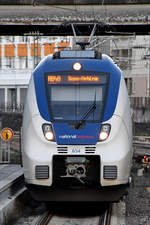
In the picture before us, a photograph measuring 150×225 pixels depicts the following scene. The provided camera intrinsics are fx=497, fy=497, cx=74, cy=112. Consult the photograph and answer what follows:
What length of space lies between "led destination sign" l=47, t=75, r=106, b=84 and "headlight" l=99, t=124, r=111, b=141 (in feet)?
3.78

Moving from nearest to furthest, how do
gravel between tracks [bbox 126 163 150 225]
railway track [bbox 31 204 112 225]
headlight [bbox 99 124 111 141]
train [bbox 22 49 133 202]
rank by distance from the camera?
train [bbox 22 49 133 202], headlight [bbox 99 124 111 141], railway track [bbox 31 204 112 225], gravel between tracks [bbox 126 163 150 225]

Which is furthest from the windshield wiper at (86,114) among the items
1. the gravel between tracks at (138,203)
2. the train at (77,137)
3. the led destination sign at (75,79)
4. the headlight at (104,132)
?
the gravel between tracks at (138,203)

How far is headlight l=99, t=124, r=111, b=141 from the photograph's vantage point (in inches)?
372

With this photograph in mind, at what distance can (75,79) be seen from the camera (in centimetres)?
1034

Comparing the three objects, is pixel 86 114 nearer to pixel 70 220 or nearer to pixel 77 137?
pixel 77 137

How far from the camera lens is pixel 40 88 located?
10.2 metres

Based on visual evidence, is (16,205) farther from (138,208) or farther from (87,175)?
(138,208)

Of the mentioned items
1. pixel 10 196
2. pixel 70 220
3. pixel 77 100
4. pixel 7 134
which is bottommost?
pixel 70 220

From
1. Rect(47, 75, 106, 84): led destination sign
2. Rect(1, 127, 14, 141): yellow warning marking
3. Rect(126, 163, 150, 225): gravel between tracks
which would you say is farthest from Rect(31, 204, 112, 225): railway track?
Rect(1, 127, 14, 141): yellow warning marking

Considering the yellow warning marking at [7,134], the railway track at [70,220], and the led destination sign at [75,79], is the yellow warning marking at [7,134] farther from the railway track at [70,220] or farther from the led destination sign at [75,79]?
Answer: the led destination sign at [75,79]

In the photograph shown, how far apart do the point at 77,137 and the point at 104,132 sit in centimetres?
54

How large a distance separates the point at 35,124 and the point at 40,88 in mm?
903

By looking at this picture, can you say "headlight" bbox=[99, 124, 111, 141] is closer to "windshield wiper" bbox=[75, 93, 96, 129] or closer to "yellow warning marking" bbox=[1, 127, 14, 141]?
"windshield wiper" bbox=[75, 93, 96, 129]

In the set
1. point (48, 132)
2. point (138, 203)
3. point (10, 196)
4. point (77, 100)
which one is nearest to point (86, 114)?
point (77, 100)
